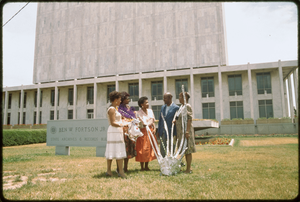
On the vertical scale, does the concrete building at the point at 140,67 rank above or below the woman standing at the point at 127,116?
above

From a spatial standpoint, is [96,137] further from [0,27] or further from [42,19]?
[42,19]

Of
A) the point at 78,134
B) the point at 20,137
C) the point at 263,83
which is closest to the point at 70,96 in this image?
the point at 20,137

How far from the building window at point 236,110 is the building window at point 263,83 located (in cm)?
299

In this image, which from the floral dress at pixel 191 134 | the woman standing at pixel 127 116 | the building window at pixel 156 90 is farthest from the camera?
the building window at pixel 156 90

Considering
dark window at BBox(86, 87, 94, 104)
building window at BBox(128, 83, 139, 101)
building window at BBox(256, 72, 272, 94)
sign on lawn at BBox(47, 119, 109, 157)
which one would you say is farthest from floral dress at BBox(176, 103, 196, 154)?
dark window at BBox(86, 87, 94, 104)

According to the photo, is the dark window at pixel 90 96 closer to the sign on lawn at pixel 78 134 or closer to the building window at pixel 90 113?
the building window at pixel 90 113

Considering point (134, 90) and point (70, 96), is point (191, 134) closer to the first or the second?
point (134, 90)

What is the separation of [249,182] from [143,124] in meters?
2.72

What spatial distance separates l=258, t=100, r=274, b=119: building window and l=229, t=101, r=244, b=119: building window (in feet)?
7.24

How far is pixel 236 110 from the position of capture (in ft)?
98.0

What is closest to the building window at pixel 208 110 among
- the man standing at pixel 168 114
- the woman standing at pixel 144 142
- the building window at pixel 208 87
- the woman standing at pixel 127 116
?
the building window at pixel 208 87

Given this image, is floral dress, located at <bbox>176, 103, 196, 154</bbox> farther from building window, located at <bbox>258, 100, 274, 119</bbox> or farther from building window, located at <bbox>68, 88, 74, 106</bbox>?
building window, located at <bbox>68, 88, 74, 106</bbox>

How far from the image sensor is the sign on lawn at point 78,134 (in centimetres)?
935

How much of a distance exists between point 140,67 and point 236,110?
15.3 metres
